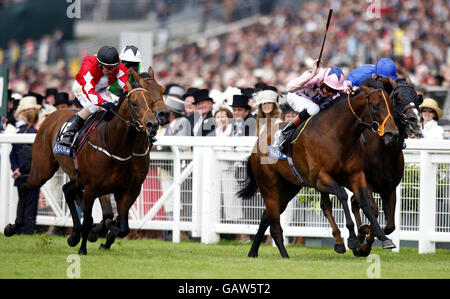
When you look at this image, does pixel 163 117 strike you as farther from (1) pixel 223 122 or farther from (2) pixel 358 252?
(1) pixel 223 122

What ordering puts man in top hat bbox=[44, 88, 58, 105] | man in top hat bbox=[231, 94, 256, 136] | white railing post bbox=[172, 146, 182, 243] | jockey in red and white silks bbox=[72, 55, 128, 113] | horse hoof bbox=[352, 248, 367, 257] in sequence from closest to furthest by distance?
horse hoof bbox=[352, 248, 367, 257] → jockey in red and white silks bbox=[72, 55, 128, 113] → white railing post bbox=[172, 146, 182, 243] → man in top hat bbox=[231, 94, 256, 136] → man in top hat bbox=[44, 88, 58, 105]

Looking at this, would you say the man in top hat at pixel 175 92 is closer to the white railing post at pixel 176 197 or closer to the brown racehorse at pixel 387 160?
the white railing post at pixel 176 197

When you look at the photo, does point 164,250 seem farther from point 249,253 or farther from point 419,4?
point 419,4

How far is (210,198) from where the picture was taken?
1120 cm

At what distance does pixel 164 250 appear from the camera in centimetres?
1020

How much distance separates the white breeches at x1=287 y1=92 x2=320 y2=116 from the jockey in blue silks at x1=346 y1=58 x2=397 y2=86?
1.74 ft

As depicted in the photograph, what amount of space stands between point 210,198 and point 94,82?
7.76 feet

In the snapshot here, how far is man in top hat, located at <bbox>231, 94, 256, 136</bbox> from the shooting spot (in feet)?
38.9

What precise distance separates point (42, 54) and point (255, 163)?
81.5 ft

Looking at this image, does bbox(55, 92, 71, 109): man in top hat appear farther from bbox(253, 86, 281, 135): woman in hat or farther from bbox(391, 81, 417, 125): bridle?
bbox(391, 81, 417, 125): bridle

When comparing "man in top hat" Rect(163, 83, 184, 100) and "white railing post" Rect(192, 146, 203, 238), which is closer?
"white railing post" Rect(192, 146, 203, 238)

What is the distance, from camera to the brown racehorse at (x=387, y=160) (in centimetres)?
884

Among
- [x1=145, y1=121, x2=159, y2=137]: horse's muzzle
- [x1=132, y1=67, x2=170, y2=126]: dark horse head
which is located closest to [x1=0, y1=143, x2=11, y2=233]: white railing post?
[x1=132, y1=67, x2=170, y2=126]: dark horse head
